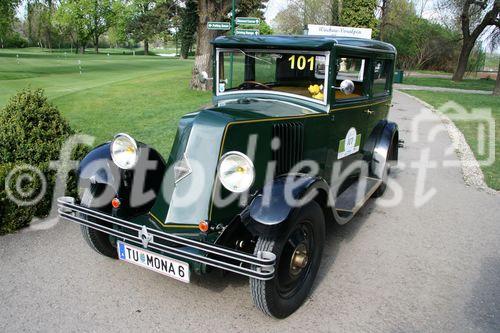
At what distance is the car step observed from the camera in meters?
3.97

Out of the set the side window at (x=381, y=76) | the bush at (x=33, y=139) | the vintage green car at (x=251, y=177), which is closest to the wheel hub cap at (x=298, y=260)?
the vintage green car at (x=251, y=177)

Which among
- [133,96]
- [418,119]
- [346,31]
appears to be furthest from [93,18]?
[346,31]

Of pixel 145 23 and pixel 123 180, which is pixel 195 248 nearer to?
pixel 123 180

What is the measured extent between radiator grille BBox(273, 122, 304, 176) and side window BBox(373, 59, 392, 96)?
175 cm

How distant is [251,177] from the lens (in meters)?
2.76

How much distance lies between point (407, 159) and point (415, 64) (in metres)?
33.8

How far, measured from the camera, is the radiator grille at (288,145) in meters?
3.35

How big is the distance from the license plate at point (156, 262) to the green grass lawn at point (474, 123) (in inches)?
207

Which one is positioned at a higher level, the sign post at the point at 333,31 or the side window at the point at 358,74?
the sign post at the point at 333,31

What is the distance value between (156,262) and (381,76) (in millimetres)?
3719

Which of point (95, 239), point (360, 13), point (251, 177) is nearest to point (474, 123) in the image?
point (251, 177)

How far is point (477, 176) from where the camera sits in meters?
6.62

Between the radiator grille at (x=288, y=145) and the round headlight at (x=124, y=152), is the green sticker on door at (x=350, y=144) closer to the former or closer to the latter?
the radiator grille at (x=288, y=145)

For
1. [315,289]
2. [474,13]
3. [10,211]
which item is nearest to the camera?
[315,289]
